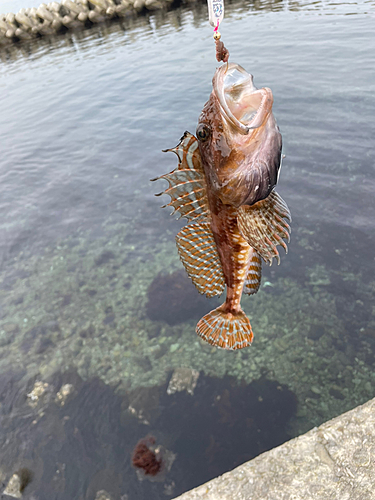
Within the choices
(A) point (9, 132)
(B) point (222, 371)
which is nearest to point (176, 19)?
(A) point (9, 132)

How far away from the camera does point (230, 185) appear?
7.15ft

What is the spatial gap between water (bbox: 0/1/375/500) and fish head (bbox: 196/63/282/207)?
15.0 ft

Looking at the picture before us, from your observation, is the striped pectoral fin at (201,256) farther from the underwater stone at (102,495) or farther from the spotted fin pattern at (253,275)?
the underwater stone at (102,495)

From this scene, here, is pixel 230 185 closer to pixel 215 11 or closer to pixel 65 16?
pixel 215 11

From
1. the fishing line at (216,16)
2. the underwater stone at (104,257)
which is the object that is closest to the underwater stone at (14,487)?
the underwater stone at (104,257)

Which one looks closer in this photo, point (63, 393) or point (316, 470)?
point (316, 470)

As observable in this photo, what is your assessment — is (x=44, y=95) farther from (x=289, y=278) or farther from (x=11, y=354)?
(x=289, y=278)

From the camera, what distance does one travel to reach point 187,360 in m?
6.37

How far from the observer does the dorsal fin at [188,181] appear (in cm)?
240

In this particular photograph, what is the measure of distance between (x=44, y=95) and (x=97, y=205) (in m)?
14.1

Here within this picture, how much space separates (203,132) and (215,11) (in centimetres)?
66

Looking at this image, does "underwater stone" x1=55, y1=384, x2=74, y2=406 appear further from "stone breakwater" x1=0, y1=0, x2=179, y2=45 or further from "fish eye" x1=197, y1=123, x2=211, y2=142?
"stone breakwater" x1=0, y1=0, x2=179, y2=45

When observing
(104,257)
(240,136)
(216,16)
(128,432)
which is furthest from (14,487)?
(216,16)

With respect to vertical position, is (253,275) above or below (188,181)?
below
